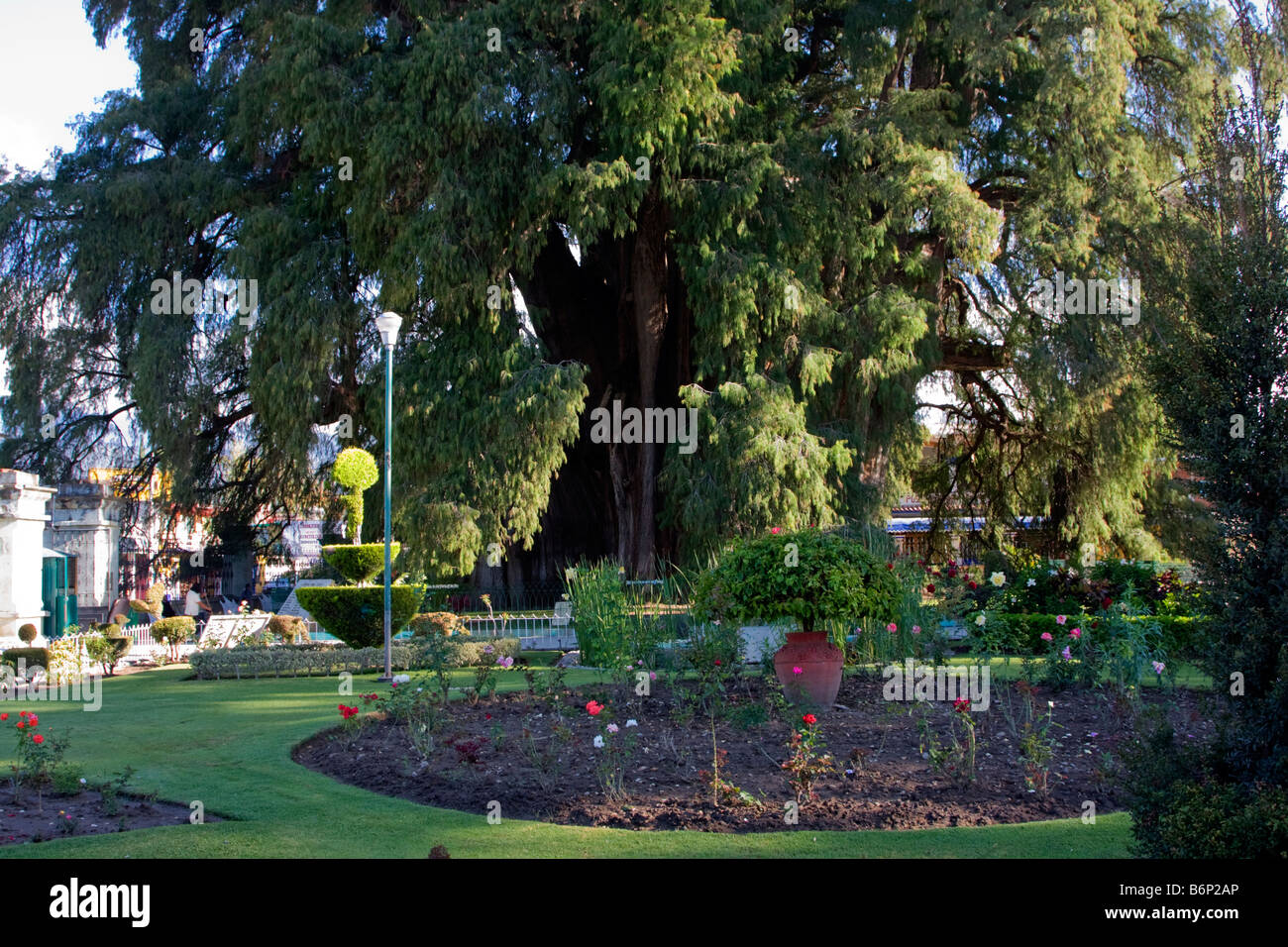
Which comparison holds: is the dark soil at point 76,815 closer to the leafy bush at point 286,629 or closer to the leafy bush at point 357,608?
the leafy bush at point 357,608

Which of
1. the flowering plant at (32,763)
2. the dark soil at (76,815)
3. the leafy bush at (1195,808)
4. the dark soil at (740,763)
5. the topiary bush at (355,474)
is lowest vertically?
the dark soil at (76,815)

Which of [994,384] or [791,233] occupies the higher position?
[791,233]

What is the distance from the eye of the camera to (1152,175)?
20.9 metres

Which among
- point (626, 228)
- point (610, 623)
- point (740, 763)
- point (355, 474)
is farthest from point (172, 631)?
point (740, 763)

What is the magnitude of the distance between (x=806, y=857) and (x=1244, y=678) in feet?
7.10

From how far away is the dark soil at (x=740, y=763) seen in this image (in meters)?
6.01

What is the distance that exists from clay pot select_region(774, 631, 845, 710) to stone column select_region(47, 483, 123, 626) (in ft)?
67.0

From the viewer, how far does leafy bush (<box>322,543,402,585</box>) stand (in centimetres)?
1588

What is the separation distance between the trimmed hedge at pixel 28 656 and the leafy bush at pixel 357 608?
11.0 feet

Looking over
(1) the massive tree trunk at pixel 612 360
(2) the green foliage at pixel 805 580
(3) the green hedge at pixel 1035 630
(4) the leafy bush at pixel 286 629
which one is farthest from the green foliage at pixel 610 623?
(1) the massive tree trunk at pixel 612 360
